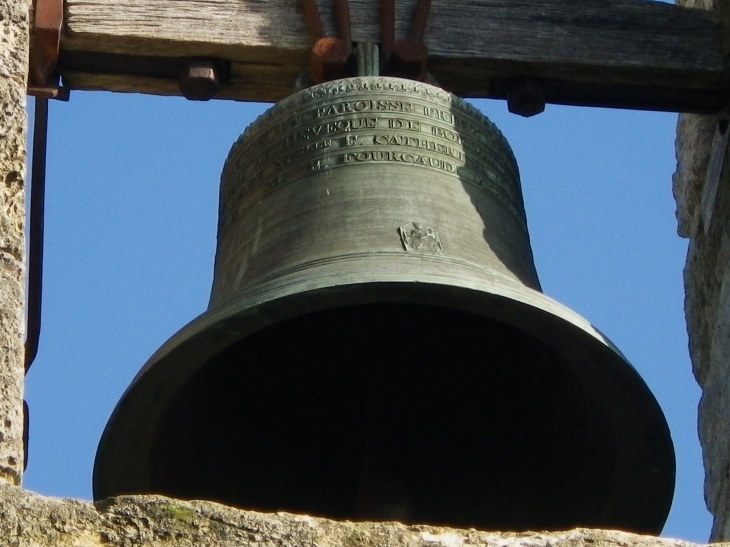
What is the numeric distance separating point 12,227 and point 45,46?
104 cm

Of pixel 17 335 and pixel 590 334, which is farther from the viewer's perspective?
pixel 590 334

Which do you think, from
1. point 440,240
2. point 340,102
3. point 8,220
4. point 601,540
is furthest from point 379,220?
point 601,540

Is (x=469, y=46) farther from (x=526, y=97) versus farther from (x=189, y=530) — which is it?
(x=189, y=530)

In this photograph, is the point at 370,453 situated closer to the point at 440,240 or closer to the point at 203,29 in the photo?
the point at 440,240

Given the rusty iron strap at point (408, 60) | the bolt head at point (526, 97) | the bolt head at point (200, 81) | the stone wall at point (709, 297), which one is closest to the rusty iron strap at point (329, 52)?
the rusty iron strap at point (408, 60)

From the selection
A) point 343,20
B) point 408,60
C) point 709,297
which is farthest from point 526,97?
point 709,297

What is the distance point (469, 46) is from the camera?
4.85 m

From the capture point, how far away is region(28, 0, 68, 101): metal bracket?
4627 millimetres

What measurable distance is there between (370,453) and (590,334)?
556 millimetres

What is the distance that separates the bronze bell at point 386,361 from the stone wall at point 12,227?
36cm

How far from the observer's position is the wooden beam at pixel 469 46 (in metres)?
4.77

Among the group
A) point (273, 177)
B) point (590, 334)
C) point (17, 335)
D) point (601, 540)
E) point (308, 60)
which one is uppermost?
point (308, 60)

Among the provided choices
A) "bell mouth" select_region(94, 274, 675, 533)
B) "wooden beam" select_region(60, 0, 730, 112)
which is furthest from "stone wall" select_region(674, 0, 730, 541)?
"bell mouth" select_region(94, 274, 675, 533)

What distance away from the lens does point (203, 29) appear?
4.78 meters
